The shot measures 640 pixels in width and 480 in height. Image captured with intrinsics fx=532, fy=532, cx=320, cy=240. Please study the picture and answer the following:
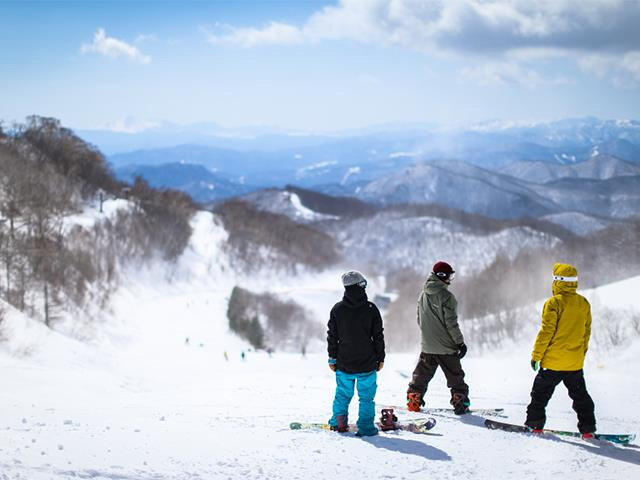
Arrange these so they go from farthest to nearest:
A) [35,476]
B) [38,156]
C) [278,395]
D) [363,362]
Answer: [38,156] < [278,395] < [363,362] < [35,476]

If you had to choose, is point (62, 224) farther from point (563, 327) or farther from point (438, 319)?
point (563, 327)

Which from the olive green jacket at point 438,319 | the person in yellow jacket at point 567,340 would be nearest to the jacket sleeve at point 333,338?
the olive green jacket at point 438,319

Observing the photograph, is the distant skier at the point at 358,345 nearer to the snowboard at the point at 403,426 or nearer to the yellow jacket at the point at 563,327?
the snowboard at the point at 403,426

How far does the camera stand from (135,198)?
273 feet

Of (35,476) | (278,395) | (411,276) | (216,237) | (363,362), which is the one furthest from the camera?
(411,276)

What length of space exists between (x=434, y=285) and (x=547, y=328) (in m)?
1.53

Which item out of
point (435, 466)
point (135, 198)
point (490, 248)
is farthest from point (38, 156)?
point (490, 248)

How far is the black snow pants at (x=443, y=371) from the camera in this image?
7.65m

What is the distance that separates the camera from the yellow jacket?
6.50 metres

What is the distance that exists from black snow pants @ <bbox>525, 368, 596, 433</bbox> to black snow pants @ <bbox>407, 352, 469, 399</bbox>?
109 cm

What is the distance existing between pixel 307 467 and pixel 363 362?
1.50 metres

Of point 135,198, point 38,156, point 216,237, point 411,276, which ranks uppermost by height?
point 38,156

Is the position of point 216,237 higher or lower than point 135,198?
lower

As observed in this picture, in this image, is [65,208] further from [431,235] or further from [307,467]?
[431,235]
